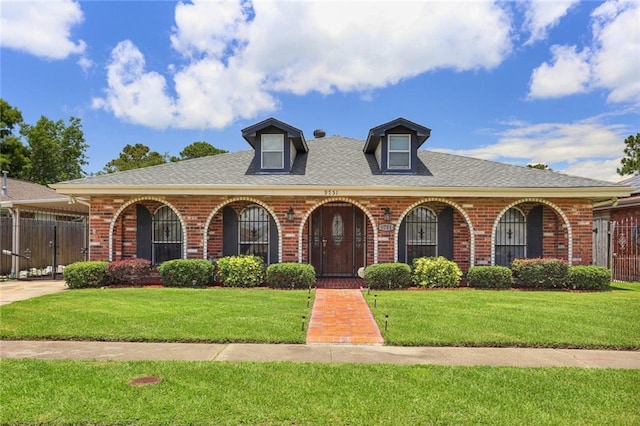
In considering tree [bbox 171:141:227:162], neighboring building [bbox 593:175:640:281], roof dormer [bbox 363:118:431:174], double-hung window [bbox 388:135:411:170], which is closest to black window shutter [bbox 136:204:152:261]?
roof dormer [bbox 363:118:431:174]

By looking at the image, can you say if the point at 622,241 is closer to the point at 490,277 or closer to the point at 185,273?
the point at 490,277

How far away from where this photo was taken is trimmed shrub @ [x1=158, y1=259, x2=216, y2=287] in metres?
11.9

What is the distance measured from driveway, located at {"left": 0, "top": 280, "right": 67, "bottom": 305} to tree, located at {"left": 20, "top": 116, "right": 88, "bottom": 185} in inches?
1007

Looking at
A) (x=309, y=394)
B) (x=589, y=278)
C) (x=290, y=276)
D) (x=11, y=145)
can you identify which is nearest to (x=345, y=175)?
(x=290, y=276)

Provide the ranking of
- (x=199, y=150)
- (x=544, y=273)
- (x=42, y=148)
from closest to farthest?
(x=544, y=273)
(x=42, y=148)
(x=199, y=150)

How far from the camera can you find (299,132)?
14133 mm

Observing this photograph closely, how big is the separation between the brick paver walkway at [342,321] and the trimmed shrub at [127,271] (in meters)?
5.08

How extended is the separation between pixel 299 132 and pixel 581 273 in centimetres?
901

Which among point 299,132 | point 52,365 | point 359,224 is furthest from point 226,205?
point 52,365

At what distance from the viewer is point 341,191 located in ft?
40.9

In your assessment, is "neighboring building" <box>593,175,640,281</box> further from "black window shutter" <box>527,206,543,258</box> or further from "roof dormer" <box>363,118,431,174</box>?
"roof dormer" <box>363,118,431,174</box>

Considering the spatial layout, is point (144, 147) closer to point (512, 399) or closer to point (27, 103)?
point (27, 103)

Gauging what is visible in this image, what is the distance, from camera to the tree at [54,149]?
1401 inches

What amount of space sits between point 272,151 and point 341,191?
2975 mm
